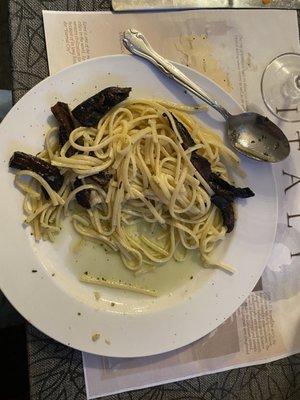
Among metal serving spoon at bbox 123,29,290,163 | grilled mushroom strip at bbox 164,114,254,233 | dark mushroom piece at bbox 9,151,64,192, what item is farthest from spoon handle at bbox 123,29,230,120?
dark mushroom piece at bbox 9,151,64,192

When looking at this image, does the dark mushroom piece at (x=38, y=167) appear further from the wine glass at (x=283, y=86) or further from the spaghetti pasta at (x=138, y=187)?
the wine glass at (x=283, y=86)

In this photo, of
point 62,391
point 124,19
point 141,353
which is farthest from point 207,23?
point 62,391

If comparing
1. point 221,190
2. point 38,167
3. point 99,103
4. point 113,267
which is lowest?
point 113,267

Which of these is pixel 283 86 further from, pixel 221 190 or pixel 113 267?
pixel 113 267

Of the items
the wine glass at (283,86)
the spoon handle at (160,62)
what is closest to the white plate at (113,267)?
the spoon handle at (160,62)

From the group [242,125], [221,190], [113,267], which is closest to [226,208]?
[221,190]
